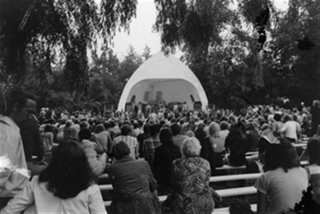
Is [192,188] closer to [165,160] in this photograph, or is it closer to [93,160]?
[93,160]

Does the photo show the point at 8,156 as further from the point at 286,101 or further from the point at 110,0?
the point at 286,101

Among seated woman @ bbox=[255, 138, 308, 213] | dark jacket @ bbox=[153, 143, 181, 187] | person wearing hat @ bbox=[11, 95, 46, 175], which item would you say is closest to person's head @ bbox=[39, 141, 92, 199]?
person wearing hat @ bbox=[11, 95, 46, 175]

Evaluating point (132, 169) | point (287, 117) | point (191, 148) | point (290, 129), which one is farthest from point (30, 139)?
point (287, 117)

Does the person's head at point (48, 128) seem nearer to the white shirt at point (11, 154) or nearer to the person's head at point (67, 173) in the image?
the white shirt at point (11, 154)

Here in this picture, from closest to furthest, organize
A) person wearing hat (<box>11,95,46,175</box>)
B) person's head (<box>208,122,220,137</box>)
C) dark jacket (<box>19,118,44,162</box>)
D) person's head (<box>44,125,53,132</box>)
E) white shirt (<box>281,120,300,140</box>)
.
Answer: person wearing hat (<box>11,95,46,175</box>)
dark jacket (<box>19,118,44,162</box>)
person's head (<box>44,125,53,132</box>)
person's head (<box>208,122,220,137</box>)
white shirt (<box>281,120,300,140</box>)

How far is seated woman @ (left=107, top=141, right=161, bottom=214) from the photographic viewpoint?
3953 mm

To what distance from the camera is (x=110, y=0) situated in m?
4.79

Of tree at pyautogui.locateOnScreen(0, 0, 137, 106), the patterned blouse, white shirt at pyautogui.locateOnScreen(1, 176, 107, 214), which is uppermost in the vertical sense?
tree at pyautogui.locateOnScreen(0, 0, 137, 106)

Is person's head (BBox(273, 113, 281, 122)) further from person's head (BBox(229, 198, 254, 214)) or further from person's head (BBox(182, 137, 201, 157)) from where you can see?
person's head (BBox(229, 198, 254, 214))

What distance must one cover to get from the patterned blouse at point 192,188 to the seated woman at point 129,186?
307 millimetres

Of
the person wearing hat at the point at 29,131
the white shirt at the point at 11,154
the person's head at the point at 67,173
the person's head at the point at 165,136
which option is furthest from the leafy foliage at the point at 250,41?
the person's head at the point at 67,173

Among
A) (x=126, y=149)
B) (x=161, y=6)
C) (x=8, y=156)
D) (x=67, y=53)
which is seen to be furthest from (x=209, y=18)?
(x=8, y=156)

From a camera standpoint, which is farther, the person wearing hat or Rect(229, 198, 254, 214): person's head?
the person wearing hat

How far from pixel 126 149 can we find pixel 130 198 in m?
0.50
